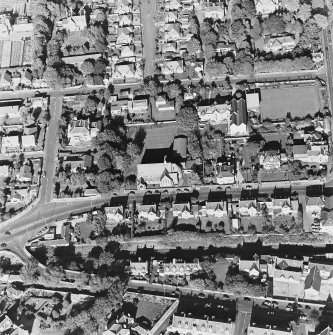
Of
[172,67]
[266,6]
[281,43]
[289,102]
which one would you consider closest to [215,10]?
[266,6]

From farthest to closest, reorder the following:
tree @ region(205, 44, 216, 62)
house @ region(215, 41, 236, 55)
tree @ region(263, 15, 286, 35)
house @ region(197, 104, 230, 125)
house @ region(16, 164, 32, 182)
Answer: house @ region(215, 41, 236, 55), tree @ region(205, 44, 216, 62), tree @ region(263, 15, 286, 35), house @ region(16, 164, 32, 182), house @ region(197, 104, 230, 125)

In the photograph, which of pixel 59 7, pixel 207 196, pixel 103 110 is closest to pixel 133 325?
pixel 207 196

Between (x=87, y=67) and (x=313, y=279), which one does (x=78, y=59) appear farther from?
(x=313, y=279)

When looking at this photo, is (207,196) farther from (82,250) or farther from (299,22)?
(299,22)

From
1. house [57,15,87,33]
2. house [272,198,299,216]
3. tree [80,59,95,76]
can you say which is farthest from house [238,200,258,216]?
house [57,15,87,33]

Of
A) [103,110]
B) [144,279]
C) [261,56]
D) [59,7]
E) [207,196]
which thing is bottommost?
[144,279]

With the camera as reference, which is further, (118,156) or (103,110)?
(103,110)

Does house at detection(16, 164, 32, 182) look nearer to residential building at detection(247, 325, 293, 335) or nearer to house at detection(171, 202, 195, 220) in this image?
house at detection(171, 202, 195, 220)
